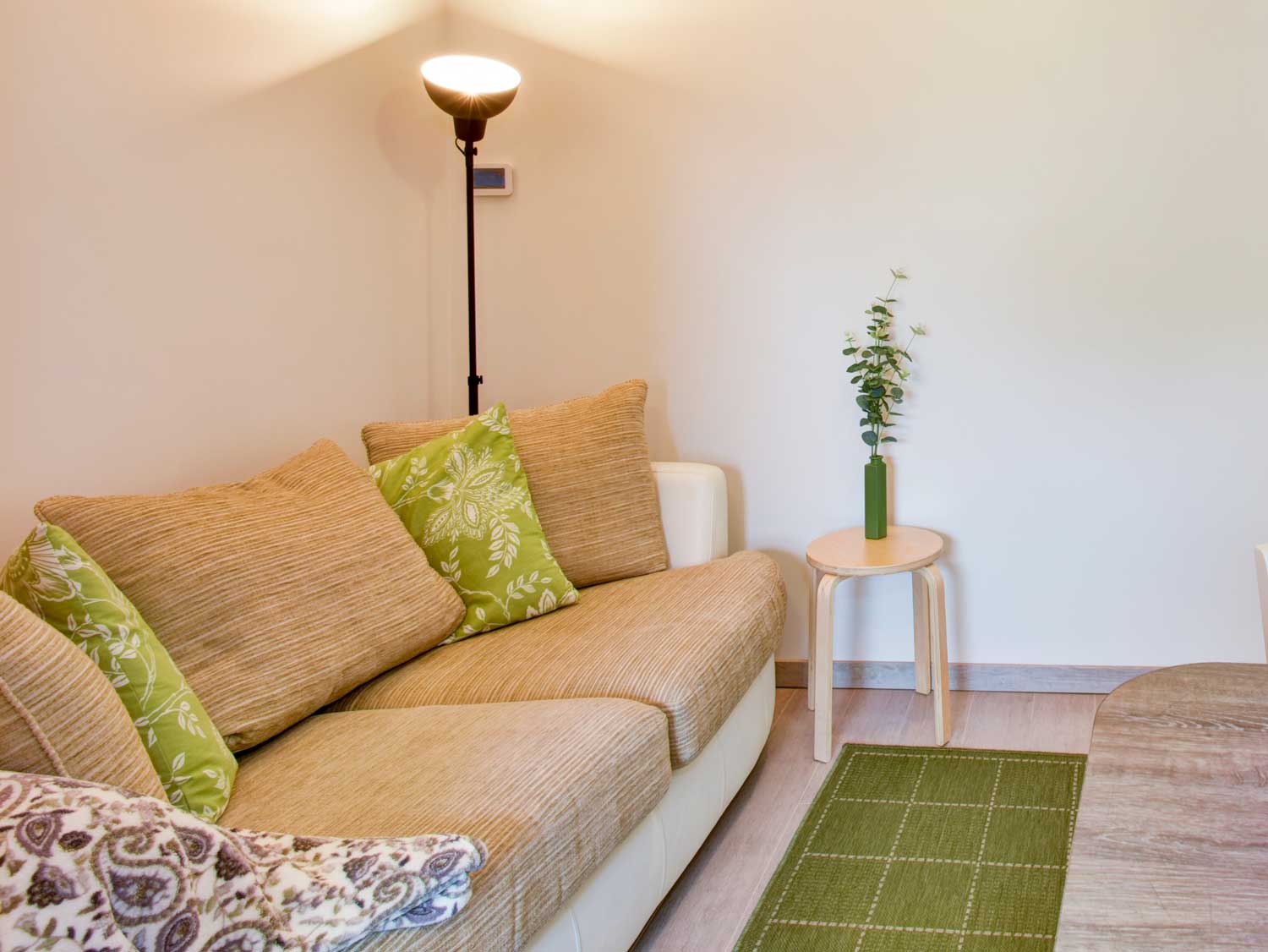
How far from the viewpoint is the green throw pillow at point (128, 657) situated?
1.59 m

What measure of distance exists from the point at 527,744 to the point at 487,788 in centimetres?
17

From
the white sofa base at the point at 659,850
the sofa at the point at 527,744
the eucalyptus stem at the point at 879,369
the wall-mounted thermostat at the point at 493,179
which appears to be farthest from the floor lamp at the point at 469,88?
the white sofa base at the point at 659,850

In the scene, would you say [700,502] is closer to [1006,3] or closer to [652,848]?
[652,848]

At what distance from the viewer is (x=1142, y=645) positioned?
320 centimetres

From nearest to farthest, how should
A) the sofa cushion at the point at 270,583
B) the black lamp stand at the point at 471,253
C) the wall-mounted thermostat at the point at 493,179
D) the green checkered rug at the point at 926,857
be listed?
the sofa cushion at the point at 270,583 < the green checkered rug at the point at 926,857 < the black lamp stand at the point at 471,253 < the wall-mounted thermostat at the point at 493,179

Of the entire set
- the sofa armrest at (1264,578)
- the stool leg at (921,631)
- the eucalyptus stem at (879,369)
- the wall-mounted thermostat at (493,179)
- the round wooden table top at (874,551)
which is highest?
the wall-mounted thermostat at (493,179)

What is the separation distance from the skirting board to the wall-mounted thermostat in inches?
61.2

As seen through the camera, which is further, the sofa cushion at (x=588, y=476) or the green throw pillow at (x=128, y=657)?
the sofa cushion at (x=588, y=476)

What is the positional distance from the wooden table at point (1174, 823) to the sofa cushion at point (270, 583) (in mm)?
1187

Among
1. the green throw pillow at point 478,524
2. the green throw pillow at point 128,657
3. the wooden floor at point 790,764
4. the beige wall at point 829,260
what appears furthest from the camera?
the beige wall at point 829,260

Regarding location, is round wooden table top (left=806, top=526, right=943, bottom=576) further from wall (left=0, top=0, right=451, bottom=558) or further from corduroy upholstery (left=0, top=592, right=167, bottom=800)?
corduroy upholstery (left=0, top=592, right=167, bottom=800)

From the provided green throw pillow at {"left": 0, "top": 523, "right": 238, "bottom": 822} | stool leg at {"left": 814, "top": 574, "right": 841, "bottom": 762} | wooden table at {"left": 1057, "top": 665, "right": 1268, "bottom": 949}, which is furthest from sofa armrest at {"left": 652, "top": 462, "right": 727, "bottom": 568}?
green throw pillow at {"left": 0, "top": 523, "right": 238, "bottom": 822}

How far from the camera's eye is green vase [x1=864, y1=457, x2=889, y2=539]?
10.2ft

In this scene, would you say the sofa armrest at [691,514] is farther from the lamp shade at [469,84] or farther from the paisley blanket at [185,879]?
the paisley blanket at [185,879]
